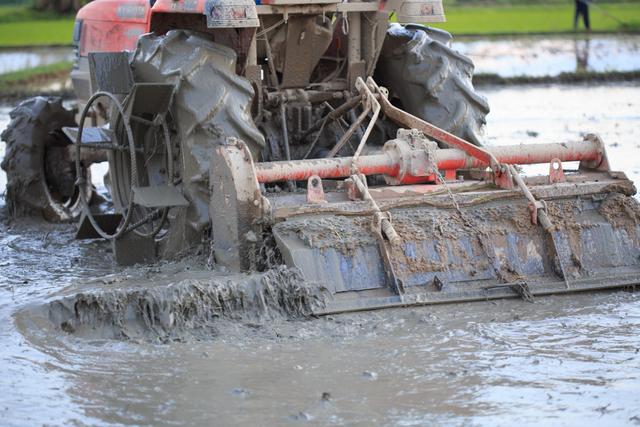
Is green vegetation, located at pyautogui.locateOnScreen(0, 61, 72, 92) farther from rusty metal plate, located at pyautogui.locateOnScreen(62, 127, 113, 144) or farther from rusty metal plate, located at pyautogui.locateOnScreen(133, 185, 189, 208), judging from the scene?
rusty metal plate, located at pyautogui.locateOnScreen(133, 185, 189, 208)

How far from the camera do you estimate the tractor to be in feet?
20.9

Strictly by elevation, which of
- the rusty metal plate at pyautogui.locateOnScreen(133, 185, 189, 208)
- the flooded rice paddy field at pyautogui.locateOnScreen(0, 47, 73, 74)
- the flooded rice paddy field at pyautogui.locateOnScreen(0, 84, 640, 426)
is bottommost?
the flooded rice paddy field at pyautogui.locateOnScreen(0, 84, 640, 426)

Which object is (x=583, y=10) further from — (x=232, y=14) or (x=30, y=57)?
(x=232, y=14)

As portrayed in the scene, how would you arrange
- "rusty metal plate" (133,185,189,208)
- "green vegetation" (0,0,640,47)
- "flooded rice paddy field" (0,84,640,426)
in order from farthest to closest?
"green vegetation" (0,0,640,47) < "rusty metal plate" (133,185,189,208) < "flooded rice paddy field" (0,84,640,426)

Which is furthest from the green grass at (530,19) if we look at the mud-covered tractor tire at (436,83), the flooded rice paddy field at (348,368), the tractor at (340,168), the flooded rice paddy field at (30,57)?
the flooded rice paddy field at (348,368)

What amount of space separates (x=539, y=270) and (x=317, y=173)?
131cm

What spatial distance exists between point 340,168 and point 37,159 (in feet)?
11.6

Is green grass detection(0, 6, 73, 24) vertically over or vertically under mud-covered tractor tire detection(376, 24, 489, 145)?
under

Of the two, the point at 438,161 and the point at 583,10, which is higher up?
the point at 438,161

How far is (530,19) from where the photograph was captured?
31.5m

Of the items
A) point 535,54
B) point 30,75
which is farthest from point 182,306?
point 535,54

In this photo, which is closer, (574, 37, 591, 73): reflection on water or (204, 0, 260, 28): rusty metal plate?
(204, 0, 260, 28): rusty metal plate

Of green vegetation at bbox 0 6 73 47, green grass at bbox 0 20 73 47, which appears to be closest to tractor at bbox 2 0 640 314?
green grass at bbox 0 20 73 47

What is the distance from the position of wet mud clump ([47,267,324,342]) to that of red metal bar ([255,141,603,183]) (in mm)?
649
